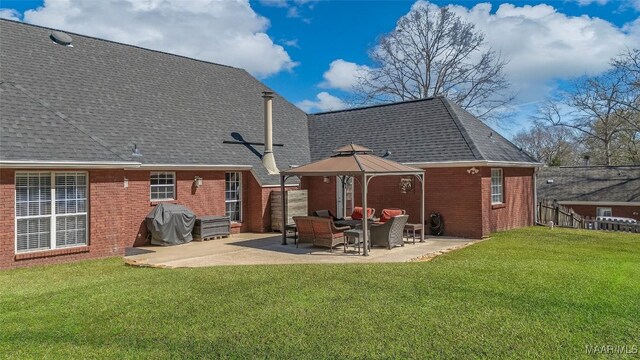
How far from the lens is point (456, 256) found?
35.9 ft

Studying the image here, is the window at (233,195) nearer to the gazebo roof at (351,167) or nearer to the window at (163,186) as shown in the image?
the window at (163,186)

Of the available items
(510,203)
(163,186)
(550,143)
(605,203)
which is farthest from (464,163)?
(550,143)

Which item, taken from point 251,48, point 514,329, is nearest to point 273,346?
point 514,329

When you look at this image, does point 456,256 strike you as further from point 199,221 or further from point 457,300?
point 199,221

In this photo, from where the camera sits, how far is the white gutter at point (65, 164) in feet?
31.1

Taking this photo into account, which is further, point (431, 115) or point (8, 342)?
point (431, 115)

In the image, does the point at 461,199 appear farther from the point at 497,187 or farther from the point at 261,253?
the point at 261,253

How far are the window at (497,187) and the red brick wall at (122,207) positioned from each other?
8653mm

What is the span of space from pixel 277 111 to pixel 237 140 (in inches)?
190

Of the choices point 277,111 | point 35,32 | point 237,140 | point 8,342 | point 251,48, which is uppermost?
point 251,48

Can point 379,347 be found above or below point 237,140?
below

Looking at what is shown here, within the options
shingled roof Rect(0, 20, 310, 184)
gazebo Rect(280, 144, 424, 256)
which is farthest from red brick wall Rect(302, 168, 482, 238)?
shingled roof Rect(0, 20, 310, 184)

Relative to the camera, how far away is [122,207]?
11680mm

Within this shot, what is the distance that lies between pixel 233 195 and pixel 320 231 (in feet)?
20.1
